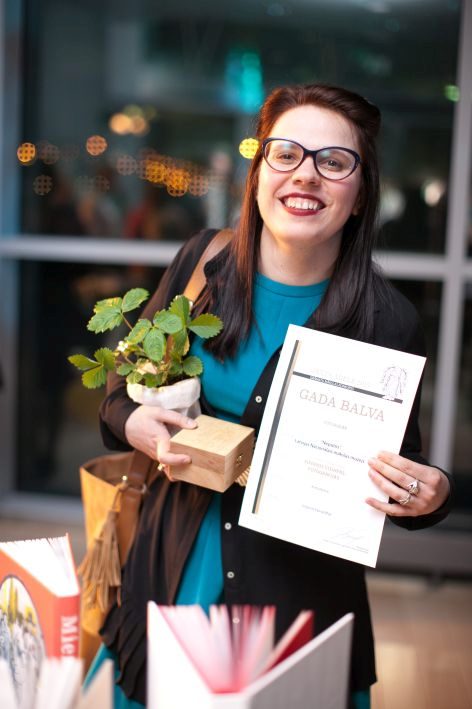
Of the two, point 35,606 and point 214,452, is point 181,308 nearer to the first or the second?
point 214,452

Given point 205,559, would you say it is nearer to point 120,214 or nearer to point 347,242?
point 347,242

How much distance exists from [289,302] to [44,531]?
3.01 metres

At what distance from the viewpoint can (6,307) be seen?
13.9 ft

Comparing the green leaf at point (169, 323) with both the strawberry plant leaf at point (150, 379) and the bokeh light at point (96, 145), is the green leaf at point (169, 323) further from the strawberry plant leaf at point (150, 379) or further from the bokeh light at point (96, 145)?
the bokeh light at point (96, 145)

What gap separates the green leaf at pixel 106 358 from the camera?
1289mm

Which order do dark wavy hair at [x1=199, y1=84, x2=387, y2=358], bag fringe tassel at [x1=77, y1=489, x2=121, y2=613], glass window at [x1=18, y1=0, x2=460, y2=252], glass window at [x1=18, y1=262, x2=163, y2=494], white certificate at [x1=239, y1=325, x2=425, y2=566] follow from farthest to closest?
1. glass window at [x1=18, y1=262, x2=163, y2=494]
2. glass window at [x1=18, y1=0, x2=460, y2=252]
3. bag fringe tassel at [x1=77, y1=489, x2=121, y2=613]
4. dark wavy hair at [x1=199, y1=84, x2=387, y2=358]
5. white certificate at [x1=239, y1=325, x2=425, y2=566]

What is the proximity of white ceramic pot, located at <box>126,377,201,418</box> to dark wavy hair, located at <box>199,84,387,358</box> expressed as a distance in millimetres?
112

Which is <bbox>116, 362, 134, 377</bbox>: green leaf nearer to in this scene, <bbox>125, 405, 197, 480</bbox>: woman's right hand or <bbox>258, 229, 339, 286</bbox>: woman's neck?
<bbox>125, 405, 197, 480</bbox>: woman's right hand

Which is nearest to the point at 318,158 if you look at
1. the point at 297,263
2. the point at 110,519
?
the point at 297,263

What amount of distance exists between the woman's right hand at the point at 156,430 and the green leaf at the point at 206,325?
0.14 meters

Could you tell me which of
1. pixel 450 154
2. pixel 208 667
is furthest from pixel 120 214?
pixel 208 667

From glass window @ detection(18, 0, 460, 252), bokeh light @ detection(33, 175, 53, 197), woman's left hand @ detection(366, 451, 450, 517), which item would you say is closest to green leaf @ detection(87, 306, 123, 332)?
woman's left hand @ detection(366, 451, 450, 517)

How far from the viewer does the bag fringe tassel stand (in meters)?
1.52

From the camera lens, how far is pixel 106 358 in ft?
4.25
